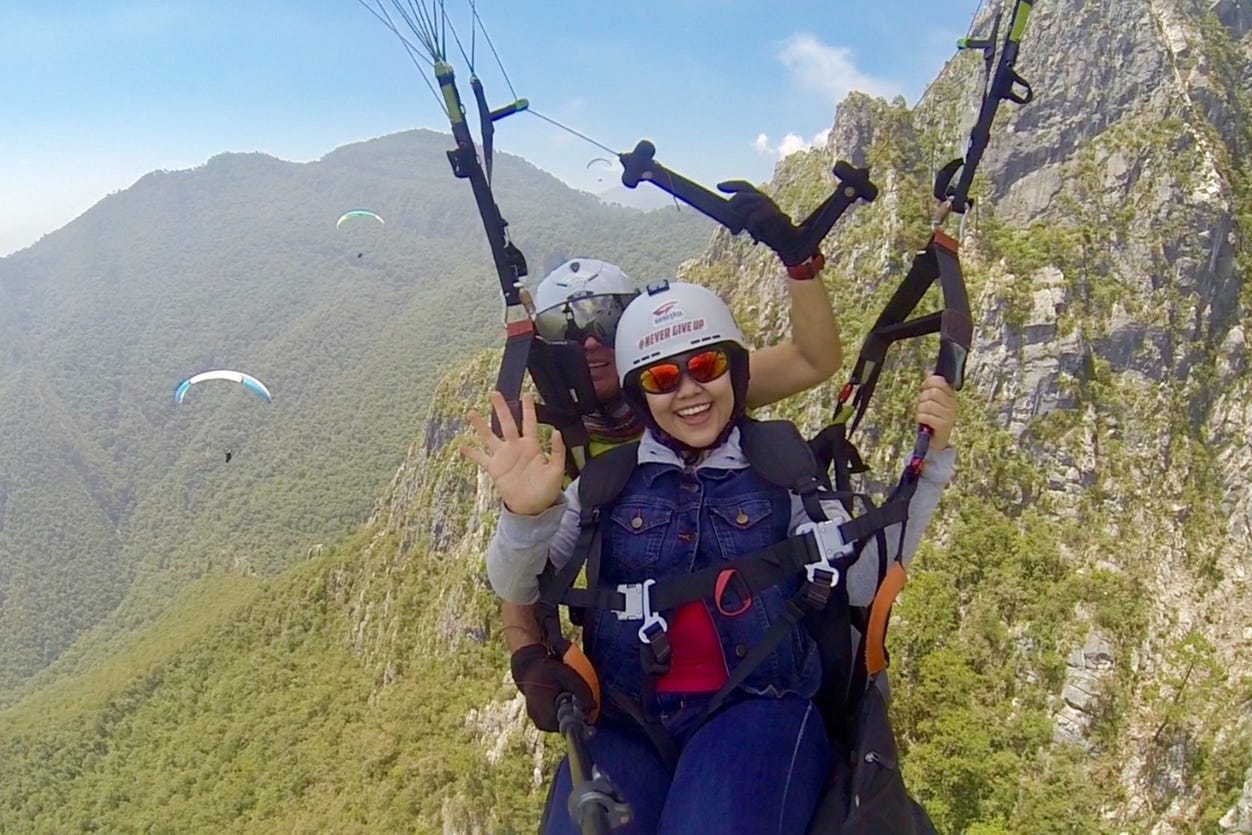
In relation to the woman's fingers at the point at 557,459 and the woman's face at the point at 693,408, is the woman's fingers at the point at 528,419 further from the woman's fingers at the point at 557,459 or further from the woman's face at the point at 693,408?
the woman's face at the point at 693,408

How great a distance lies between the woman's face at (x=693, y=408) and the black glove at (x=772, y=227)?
0.58m

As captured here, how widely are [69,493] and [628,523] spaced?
184 meters

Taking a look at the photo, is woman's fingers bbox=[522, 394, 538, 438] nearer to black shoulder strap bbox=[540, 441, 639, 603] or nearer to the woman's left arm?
black shoulder strap bbox=[540, 441, 639, 603]

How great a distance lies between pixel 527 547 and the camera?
2.27 m

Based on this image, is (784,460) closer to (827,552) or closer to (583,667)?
(827,552)

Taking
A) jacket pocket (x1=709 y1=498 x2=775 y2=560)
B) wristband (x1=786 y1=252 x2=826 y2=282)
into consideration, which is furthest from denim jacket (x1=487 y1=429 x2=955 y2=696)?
wristband (x1=786 y1=252 x2=826 y2=282)

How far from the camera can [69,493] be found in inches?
5871

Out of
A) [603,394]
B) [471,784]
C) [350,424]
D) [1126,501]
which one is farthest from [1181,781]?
[350,424]

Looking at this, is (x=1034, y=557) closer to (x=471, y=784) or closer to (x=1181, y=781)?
(x=1181, y=781)

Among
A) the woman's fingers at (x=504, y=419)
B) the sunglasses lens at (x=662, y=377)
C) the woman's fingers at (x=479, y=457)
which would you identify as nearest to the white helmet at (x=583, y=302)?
the sunglasses lens at (x=662, y=377)

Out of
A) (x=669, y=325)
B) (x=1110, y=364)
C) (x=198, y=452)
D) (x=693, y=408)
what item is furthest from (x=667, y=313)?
(x=198, y=452)

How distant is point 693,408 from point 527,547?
0.71 meters

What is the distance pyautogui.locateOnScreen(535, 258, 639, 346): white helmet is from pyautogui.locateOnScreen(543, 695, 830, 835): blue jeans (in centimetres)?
189

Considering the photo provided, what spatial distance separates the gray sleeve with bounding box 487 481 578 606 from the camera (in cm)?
224
